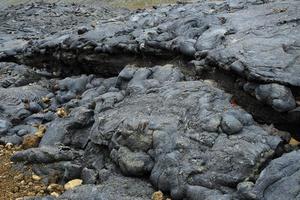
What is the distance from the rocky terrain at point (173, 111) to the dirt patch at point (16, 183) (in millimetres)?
159

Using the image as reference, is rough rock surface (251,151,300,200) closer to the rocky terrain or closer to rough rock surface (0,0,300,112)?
the rocky terrain

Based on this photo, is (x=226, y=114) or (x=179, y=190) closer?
(x=179, y=190)

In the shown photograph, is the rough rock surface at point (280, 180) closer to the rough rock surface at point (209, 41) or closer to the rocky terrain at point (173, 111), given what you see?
the rocky terrain at point (173, 111)

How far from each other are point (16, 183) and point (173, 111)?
3702 mm

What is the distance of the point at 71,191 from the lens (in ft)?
28.5

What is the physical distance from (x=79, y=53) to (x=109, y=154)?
22.8ft

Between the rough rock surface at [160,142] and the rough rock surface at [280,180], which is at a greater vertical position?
the rough rock surface at [280,180]

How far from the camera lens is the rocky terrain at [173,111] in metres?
8.36

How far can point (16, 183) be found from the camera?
32.6 feet

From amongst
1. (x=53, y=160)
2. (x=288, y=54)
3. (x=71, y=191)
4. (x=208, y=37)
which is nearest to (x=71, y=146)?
(x=53, y=160)

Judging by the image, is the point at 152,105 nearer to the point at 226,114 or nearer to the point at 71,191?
the point at 226,114

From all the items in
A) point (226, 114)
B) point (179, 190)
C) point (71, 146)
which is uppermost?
point (226, 114)

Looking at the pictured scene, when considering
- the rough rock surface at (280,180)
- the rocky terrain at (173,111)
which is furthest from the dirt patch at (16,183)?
the rough rock surface at (280,180)

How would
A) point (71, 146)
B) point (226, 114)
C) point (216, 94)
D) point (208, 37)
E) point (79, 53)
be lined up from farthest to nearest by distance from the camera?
1. point (79, 53)
2. point (208, 37)
3. point (71, 146)
4. point (216, 94)
5. point (226, 114)
